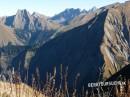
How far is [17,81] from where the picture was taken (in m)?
5.65

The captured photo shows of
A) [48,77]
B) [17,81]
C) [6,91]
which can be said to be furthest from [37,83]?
[6,91]

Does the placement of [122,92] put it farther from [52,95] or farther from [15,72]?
[15,72]

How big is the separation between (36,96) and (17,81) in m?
0.37

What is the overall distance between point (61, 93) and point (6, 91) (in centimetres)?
195

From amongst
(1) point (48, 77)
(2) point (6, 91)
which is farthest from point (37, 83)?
(2) point (6, 91)

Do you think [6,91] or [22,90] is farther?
[6,91]

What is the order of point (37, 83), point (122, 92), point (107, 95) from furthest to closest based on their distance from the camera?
point (37, 83) → point (107, 95) → point (122, 92)

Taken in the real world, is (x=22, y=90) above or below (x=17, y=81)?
below

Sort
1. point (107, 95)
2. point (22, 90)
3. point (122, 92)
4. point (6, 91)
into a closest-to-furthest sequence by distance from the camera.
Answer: point (122, 92) → point (107, 95) → point (22, 90) → point (6, 91)

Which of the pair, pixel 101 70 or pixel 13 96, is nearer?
pixel 101 70

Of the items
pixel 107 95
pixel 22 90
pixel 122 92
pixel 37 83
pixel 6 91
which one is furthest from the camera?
pixel 6 91

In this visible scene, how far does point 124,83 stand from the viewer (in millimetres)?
5727

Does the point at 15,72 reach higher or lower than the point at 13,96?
higher

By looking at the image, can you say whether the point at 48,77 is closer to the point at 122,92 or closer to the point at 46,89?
the point at 46,89
